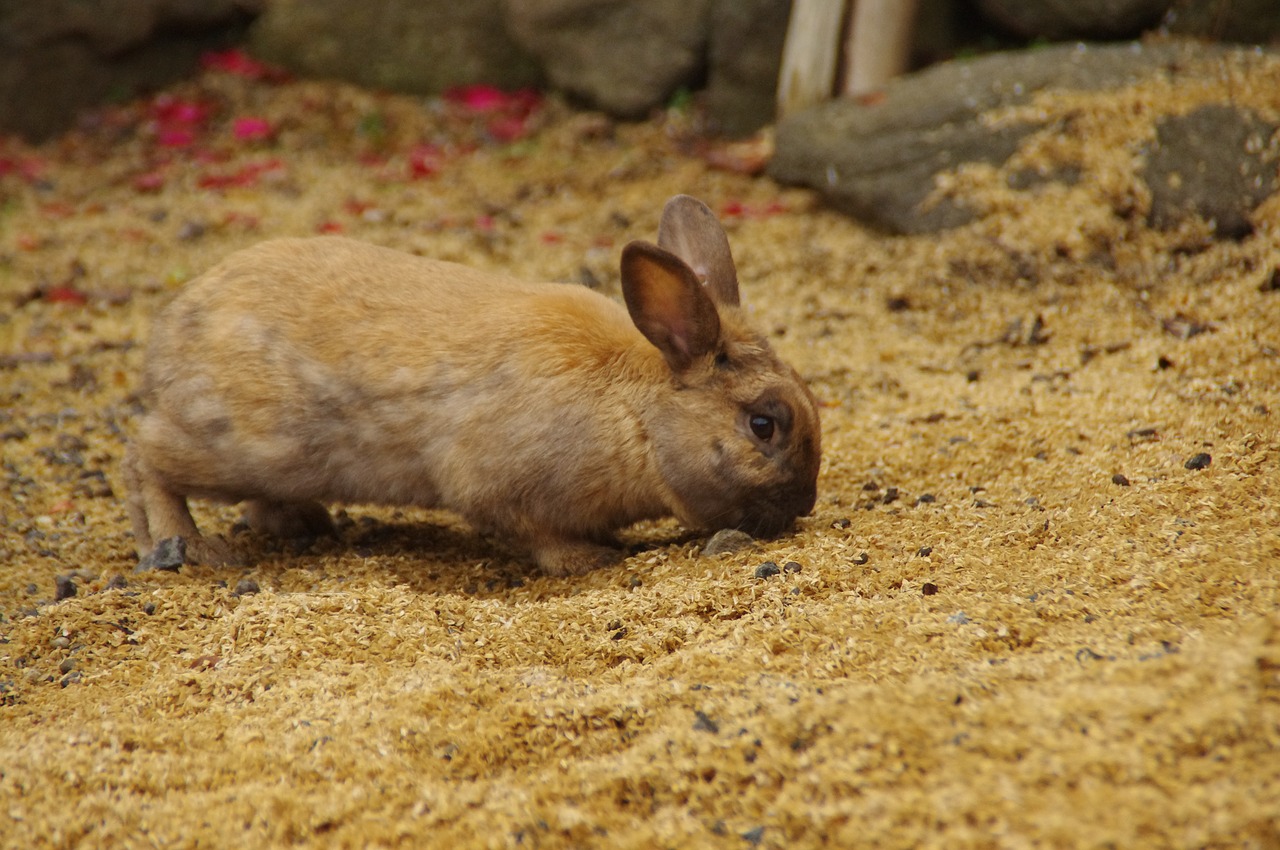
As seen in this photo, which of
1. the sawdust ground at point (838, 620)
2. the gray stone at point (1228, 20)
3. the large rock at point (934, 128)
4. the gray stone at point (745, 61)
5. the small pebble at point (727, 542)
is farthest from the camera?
the gray stone at point (745, 61)

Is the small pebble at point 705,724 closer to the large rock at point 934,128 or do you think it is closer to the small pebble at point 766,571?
the small pebble at point 766,571

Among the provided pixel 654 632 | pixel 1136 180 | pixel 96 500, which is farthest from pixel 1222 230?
pixel 96 500

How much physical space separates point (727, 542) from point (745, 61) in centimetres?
550

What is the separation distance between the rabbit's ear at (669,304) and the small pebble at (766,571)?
79 cm

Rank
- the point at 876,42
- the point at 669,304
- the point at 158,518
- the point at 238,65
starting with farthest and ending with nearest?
the point at 238,65
the point at 876,42
the point at 158,518
the point at 669,304

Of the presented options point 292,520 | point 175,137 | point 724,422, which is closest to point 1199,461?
point 724,422

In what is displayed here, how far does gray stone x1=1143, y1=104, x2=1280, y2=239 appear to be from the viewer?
21.5ft

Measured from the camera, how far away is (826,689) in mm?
2984

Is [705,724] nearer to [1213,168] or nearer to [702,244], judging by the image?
[702,244]

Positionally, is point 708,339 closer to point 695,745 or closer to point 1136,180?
point 695,745

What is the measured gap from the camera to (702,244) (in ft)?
15.4

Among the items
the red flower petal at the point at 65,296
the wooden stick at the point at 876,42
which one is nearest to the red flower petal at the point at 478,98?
the wooden stick at the point at 876,42

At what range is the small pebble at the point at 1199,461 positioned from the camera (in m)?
4.25

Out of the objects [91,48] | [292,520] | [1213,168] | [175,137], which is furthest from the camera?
[91,48]
